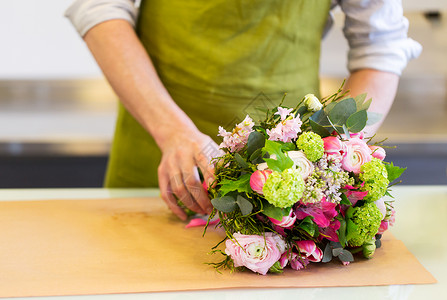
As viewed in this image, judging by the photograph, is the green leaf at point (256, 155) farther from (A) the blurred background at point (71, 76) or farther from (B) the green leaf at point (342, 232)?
(A) the blurred background at point (71, 76)

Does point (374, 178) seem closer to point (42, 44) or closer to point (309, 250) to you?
point (309, 250)

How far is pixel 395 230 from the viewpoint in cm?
105

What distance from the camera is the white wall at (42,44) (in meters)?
2.51

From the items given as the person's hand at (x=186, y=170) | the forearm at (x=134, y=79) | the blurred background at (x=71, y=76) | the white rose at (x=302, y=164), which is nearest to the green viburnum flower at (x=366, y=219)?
the white rose at (x=302, y=164)

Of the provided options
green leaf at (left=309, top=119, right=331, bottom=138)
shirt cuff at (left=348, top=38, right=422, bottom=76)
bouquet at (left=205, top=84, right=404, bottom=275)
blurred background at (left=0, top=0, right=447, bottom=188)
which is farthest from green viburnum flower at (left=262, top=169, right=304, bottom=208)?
blurred background at (left=0, top=0, right=447, bottom=188)

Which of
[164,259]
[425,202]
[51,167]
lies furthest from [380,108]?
[51,167]

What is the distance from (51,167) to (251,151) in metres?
1.57

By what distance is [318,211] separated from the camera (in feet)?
2.65

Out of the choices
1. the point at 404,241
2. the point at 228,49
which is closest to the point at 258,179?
the point at 404,241

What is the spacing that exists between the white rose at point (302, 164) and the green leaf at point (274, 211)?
0.05 m

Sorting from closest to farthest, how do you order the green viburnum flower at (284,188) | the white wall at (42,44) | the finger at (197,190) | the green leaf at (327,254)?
the green viburnum flower at (284,188) → the green leaf at (327,254) → the finger at (197,190) → the white wall at (42,44)

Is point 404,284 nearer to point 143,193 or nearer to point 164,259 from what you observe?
point 164,259

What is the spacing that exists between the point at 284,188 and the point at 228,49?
2.23ft

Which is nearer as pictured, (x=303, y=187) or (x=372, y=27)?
(x=303, y=187)
